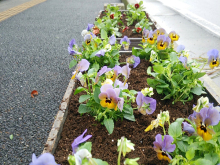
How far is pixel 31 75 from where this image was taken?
252cm

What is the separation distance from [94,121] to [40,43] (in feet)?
8.47

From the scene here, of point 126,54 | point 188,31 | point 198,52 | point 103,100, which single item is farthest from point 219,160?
point 188,31

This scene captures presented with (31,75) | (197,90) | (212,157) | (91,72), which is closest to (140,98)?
(91,72)

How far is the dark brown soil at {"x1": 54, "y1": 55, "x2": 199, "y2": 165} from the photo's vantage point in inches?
43.1

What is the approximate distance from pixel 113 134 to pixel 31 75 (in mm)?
1670

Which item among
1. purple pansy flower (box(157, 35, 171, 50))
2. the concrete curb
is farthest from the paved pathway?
purple pansy flower (box(157, 35, 171, 50))

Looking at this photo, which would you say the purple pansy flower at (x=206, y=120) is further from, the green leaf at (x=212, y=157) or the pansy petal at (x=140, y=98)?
the pansy petal at (x=140, y=98)

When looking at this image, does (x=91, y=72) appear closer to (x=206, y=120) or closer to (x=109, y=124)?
(x=109, y=124)

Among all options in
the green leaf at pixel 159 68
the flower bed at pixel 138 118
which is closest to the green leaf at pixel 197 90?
the flower bed at pixel 138 118

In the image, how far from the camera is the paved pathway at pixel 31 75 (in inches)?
64.5

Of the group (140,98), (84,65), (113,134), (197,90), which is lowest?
(113,134)

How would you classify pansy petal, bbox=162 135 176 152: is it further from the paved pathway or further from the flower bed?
the paved pathway

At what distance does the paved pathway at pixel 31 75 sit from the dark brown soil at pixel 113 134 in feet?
1.53

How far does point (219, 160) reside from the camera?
0.81 meters
